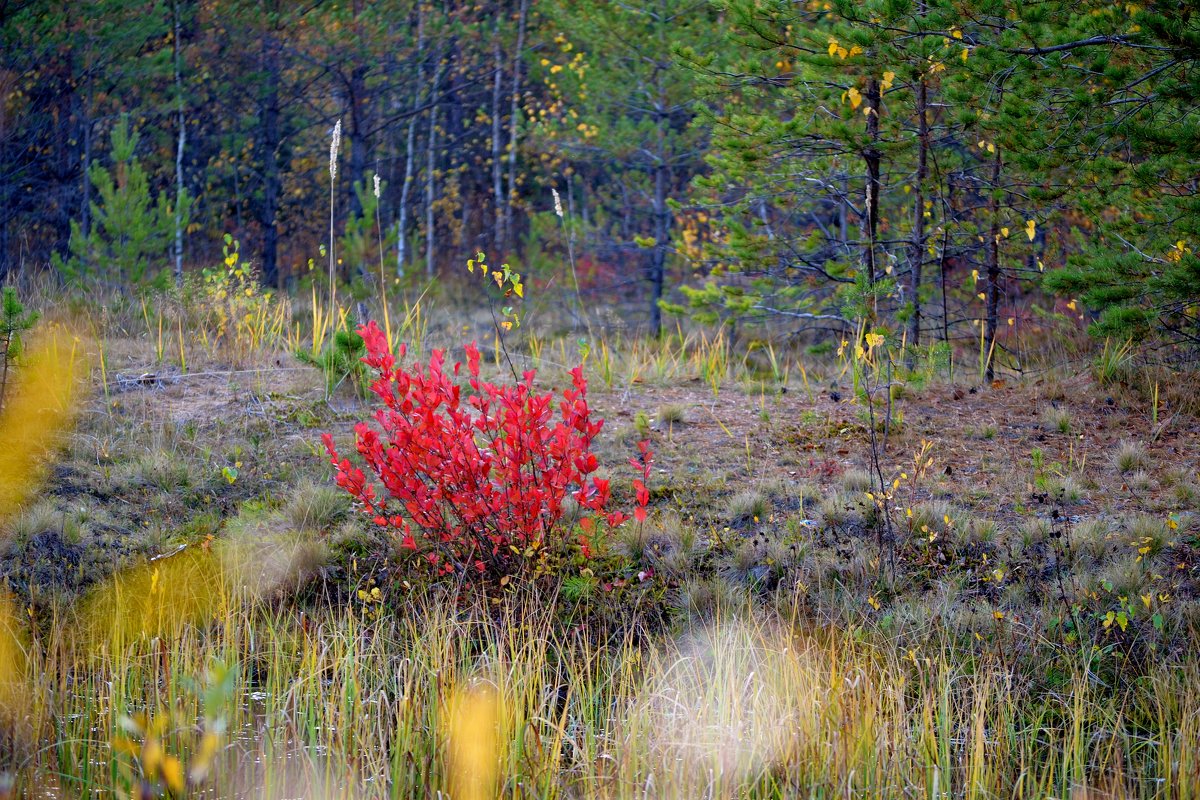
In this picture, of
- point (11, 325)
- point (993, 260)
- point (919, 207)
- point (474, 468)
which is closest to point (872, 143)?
point (919, 207)

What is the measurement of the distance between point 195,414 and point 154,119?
9.78m

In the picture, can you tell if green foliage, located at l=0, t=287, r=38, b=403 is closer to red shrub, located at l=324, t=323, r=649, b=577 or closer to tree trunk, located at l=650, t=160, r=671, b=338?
red shrub, located at l=324, t=323, r=649, b=577

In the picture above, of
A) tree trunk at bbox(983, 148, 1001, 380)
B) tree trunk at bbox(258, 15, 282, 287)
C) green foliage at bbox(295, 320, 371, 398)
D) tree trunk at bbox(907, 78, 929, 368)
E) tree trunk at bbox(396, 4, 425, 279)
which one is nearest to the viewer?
green foliage at bbox(295, 320, 371, 398)

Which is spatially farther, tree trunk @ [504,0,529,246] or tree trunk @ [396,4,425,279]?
tree trunk @ [504,0,529,246]

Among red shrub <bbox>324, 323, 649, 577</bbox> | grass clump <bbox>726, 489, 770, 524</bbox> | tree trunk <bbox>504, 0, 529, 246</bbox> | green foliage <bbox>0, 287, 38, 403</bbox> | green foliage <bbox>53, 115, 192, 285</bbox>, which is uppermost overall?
tree trunk <bbox>504, 0, 529, 246</bbox>

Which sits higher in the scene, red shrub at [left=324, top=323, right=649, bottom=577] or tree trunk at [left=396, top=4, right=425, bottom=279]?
tree trunk at [left=396, top=4, right=425, bottom=279]

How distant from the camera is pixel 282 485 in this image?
15.6 feet

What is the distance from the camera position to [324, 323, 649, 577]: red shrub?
3.62 metres

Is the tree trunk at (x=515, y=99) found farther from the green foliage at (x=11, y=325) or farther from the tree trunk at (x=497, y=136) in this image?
the green foliage at (x=11, y=325)

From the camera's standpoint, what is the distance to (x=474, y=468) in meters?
3.77

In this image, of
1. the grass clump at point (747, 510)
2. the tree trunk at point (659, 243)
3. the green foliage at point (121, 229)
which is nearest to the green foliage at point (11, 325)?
the grass clump at point (747, 510)

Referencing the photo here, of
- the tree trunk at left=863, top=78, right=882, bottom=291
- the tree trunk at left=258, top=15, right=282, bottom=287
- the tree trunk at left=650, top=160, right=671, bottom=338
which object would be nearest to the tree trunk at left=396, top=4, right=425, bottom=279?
the tree trunk at left=258, top=15, right=282, bottom=287

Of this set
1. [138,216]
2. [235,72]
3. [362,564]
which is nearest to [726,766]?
[362,564]

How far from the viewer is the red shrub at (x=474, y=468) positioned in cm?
362
